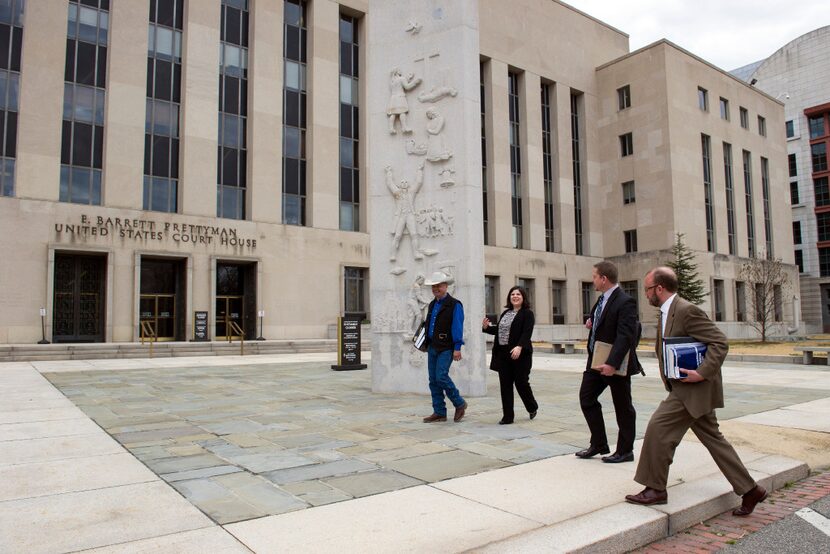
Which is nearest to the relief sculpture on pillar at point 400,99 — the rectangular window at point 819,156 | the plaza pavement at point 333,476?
the plaza pavement at point 333,476

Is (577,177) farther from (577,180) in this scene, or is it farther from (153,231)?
(153,231)

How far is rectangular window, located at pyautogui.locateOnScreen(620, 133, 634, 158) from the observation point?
4631 centimetres

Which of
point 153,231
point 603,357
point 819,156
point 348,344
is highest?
point 819,156

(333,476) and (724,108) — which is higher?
(724,108)

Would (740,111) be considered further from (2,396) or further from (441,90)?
(2,396)

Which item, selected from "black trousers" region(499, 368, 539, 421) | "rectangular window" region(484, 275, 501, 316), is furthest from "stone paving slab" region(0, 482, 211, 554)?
"rectangular window" region(484, 275, 501, 316)

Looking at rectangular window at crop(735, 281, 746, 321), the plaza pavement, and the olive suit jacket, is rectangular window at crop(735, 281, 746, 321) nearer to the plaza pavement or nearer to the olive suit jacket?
the plaza pavement

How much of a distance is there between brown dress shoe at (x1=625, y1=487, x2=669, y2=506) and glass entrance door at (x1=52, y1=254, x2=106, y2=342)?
2828cm

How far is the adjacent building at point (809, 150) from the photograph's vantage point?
62219 mm

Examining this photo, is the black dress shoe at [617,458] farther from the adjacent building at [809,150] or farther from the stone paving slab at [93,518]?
the adjacent building at [809,150]

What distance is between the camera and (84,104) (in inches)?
1125

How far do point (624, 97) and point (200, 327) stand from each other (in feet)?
117

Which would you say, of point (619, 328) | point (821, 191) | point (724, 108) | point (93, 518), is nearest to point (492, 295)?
point (724, 108)

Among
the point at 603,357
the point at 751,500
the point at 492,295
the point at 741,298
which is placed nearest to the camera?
the point at 751,500
